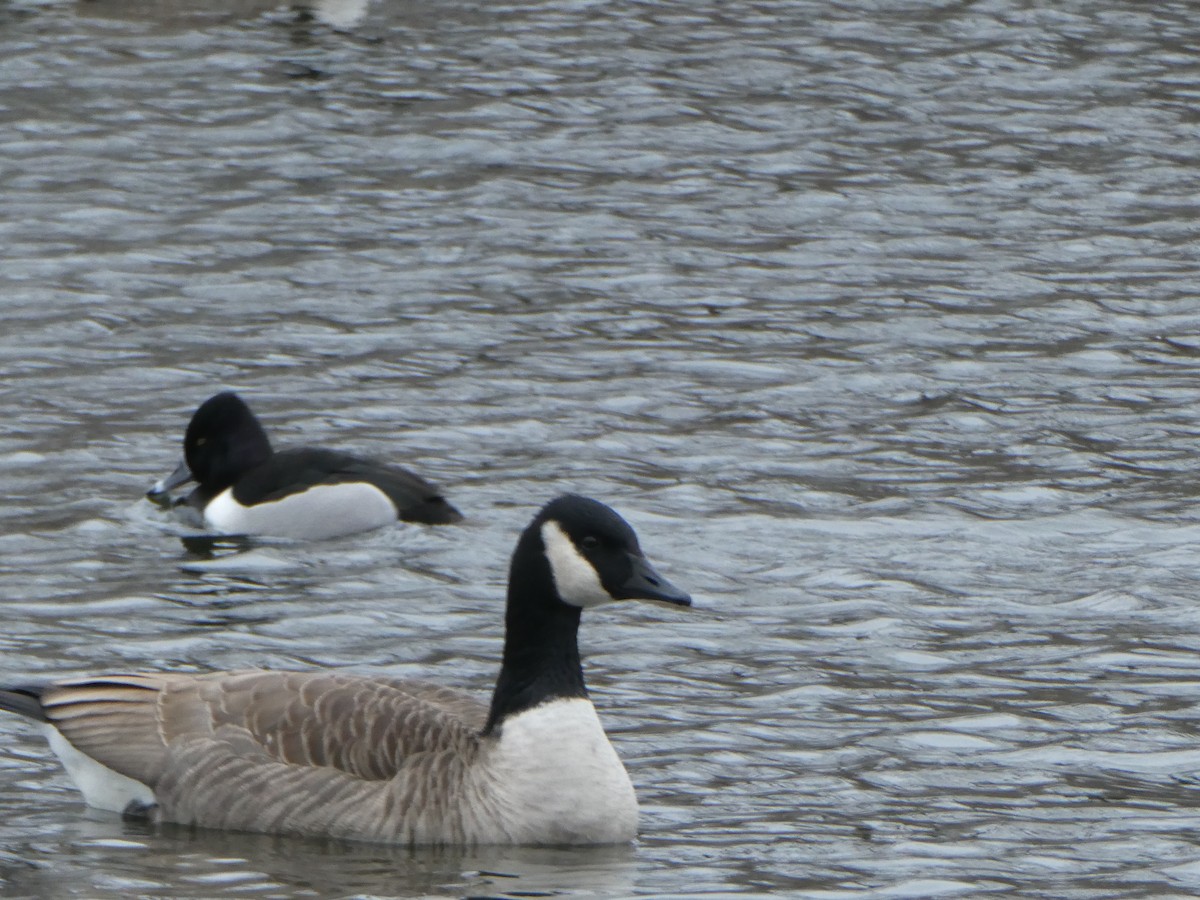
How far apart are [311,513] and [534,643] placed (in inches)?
195

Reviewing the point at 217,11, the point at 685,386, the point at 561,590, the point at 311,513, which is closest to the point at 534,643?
the point at 561,590

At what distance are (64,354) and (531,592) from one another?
8.40 meters

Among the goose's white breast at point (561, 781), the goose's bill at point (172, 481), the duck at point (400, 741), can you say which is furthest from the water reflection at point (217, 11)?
the goose's white breast at point (561, 781)

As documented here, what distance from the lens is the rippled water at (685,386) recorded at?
972 cm

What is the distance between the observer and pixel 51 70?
2523cm

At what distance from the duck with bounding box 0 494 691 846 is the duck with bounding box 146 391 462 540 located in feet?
13.8

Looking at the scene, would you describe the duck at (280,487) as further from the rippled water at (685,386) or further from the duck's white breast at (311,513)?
the rippled water at (685,386)

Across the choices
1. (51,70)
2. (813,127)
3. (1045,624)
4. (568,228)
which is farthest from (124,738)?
(51,70)

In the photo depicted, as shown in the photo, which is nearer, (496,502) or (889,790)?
(889,790)

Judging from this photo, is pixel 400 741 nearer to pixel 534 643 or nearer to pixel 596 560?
pixel 534 643

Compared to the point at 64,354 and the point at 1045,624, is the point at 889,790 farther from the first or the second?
the point at 64,354

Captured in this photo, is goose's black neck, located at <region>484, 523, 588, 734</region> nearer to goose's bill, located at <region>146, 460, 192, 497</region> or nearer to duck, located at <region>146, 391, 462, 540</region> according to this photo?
duck, located at <region>146, 391, 462, 540</region>

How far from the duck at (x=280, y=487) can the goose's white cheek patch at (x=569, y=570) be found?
4332 mm

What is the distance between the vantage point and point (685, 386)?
16.8 metres
